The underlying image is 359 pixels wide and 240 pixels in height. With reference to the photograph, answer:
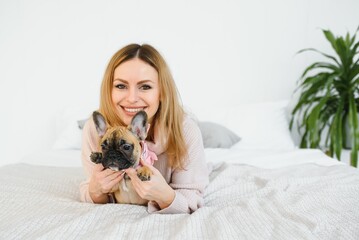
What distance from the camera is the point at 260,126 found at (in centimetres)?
269

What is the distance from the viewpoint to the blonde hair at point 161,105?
1.18m

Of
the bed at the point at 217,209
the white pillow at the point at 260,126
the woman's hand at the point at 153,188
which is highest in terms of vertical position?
the woman's hand at the point at 153,188

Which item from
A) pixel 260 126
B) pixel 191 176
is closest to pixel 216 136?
pixel 260 126

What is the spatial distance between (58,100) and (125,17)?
0.99 m

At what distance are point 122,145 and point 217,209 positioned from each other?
43cm

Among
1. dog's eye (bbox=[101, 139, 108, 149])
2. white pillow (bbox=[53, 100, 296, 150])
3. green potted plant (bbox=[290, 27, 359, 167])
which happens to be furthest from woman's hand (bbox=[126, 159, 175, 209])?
green potted plant (bbox=[290, 27, 359, 167])

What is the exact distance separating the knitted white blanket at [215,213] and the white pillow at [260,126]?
1111 millimetres

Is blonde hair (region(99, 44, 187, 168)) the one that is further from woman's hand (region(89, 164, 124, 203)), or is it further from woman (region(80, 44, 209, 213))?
woman's hand (region(89, 164, 124, 203))

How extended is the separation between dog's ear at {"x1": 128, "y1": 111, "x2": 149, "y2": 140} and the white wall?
208 centimetres

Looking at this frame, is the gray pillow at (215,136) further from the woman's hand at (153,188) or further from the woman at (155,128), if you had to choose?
the woman's hand at (153,188)

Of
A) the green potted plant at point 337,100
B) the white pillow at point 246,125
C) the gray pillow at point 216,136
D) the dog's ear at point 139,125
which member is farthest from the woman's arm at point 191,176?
the green potted plant at point 337,100

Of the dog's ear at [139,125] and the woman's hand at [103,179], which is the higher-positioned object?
the dog's ear at [139,125]

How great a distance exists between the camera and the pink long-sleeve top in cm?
117

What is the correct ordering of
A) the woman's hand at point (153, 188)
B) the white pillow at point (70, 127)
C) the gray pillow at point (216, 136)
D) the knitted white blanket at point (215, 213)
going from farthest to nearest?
the white pillow at point (70, 127)
the gray pillow at point (216, 136)
the woman's hand at point (153, 188)
the knitted white blanket at point (215, 213)
